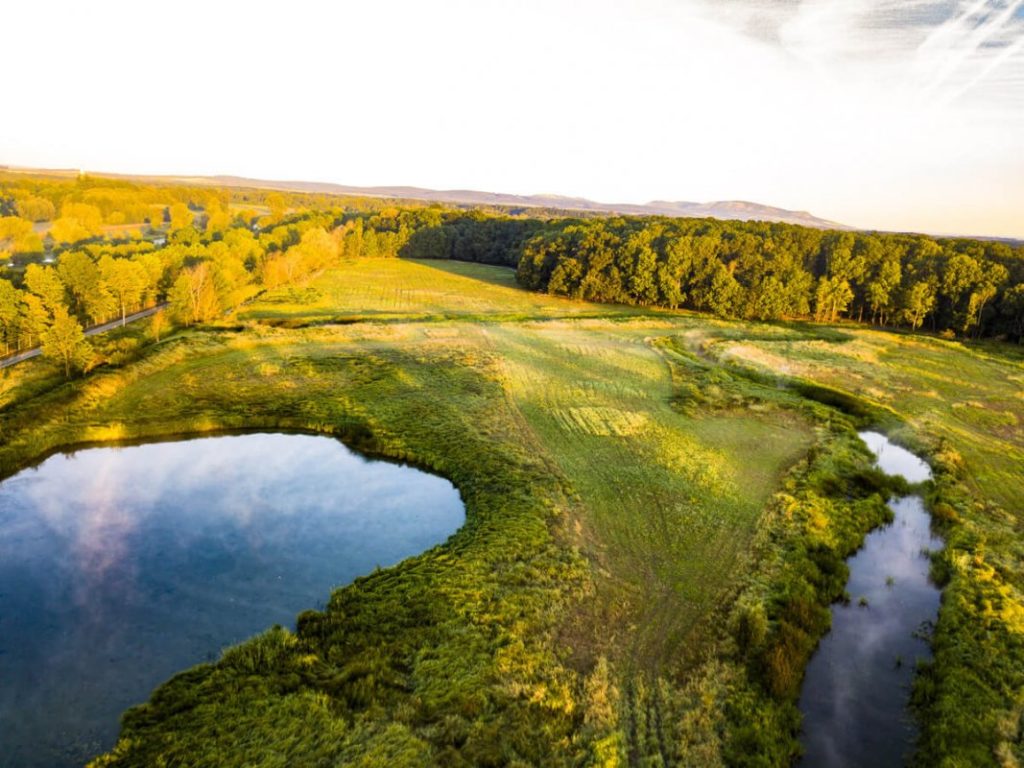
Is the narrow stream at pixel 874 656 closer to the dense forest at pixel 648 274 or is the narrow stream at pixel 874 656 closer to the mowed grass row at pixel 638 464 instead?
the mowed grass row at pixel 638 464

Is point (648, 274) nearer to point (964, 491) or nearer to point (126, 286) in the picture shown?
point (964, 491)

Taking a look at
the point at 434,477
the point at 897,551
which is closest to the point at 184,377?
the point at 434,477

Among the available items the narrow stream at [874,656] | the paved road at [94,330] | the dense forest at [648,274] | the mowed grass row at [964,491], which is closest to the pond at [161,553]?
the narrow stream at [874,656]

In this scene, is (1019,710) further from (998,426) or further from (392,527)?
(998,426)

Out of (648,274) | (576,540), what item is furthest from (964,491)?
(648,274)

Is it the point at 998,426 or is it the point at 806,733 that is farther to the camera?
the point at 998,426
